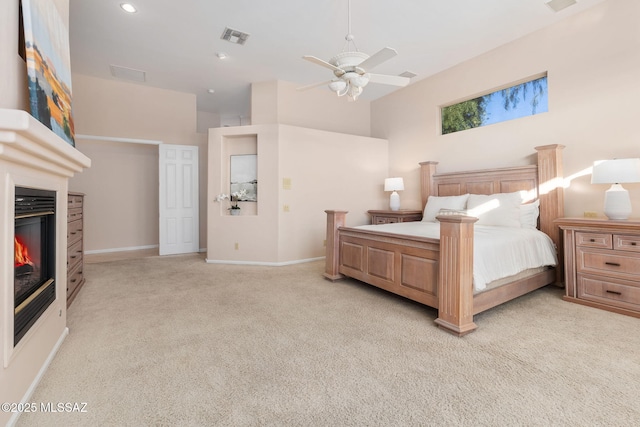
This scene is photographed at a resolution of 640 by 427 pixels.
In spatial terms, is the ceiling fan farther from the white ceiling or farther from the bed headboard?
the bed headboard

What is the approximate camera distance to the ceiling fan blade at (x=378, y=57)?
102 inches

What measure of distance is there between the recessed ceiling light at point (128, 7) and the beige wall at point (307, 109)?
2304 millimetres

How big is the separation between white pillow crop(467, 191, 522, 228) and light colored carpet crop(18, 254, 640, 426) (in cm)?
93

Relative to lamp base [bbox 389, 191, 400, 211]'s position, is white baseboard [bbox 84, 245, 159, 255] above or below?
below

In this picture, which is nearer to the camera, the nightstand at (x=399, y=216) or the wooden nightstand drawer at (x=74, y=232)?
the wooden nightstand drawer at (x=74, y=232)

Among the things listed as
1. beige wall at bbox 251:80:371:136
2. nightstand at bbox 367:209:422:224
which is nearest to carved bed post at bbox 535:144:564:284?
nightstand at bbox 367:209:422:224

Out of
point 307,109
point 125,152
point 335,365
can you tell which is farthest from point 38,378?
point 125,152

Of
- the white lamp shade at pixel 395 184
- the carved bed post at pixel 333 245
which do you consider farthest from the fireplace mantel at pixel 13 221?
the white lamp shade at pixel 395 184

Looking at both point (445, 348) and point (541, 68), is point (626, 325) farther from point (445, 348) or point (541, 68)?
point (541, 68)

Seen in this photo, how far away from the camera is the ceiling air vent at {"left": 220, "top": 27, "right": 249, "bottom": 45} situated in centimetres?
386

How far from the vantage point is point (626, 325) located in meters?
2.44

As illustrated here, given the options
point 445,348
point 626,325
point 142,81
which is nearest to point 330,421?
point 445,348

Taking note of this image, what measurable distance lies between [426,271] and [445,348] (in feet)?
2.35

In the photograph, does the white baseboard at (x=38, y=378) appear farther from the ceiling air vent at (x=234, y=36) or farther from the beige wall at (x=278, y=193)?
the ceiling air vent at (x=234, y=36)
